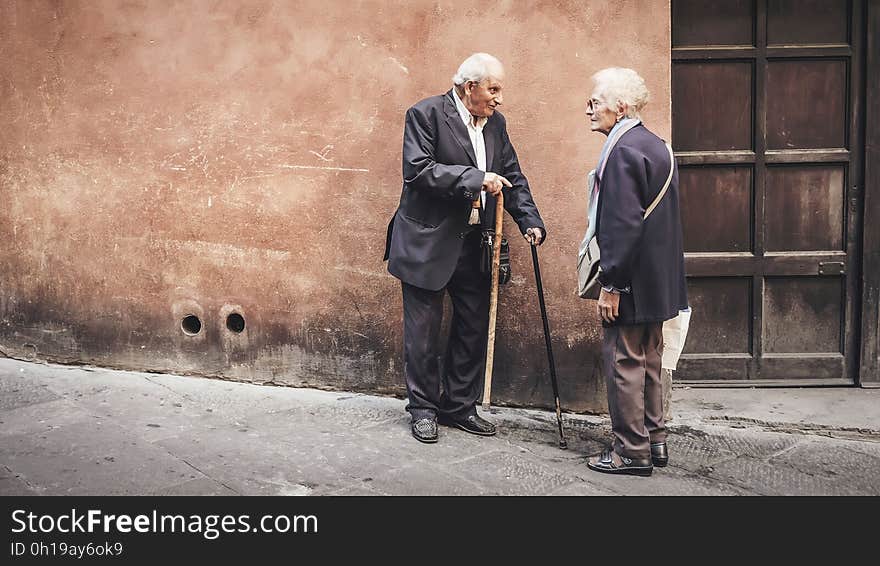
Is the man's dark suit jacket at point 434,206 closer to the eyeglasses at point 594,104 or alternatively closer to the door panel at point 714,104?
the eyeglasses at point 594,104

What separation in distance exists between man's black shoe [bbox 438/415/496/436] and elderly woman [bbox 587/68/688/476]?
0.66m

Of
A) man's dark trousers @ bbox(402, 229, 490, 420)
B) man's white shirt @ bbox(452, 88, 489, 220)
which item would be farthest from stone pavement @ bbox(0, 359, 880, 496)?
man's white shirt @ bbox(452, 88, 489, 220)

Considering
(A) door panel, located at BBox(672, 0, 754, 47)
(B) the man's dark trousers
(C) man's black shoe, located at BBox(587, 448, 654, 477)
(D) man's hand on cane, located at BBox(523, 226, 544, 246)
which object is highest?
(A) door panel, located at BBox(672, 0, 754, 47)

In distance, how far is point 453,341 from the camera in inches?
195

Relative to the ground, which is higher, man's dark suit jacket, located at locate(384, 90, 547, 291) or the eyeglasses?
the eyeglasses

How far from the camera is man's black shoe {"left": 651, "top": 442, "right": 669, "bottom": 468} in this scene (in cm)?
441

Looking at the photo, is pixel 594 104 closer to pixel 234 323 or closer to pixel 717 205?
pixel 717 205

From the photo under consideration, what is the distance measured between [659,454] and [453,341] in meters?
1.18

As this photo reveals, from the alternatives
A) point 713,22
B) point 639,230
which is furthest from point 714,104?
point 639,230

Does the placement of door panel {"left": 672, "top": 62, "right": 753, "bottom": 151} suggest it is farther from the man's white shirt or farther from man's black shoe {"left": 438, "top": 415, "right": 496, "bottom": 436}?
man's black shoe {"left": 438, "top": 415, "right": 496, "bottom": 436}

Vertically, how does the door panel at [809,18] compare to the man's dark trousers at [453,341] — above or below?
above

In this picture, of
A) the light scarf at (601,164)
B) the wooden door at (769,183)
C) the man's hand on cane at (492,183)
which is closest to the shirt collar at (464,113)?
the man's hand on cane at (492,183)

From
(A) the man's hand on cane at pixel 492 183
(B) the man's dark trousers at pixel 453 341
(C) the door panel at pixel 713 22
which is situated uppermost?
(C) the door panel at pixel 713 22

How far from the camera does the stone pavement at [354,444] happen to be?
406 centimetres
